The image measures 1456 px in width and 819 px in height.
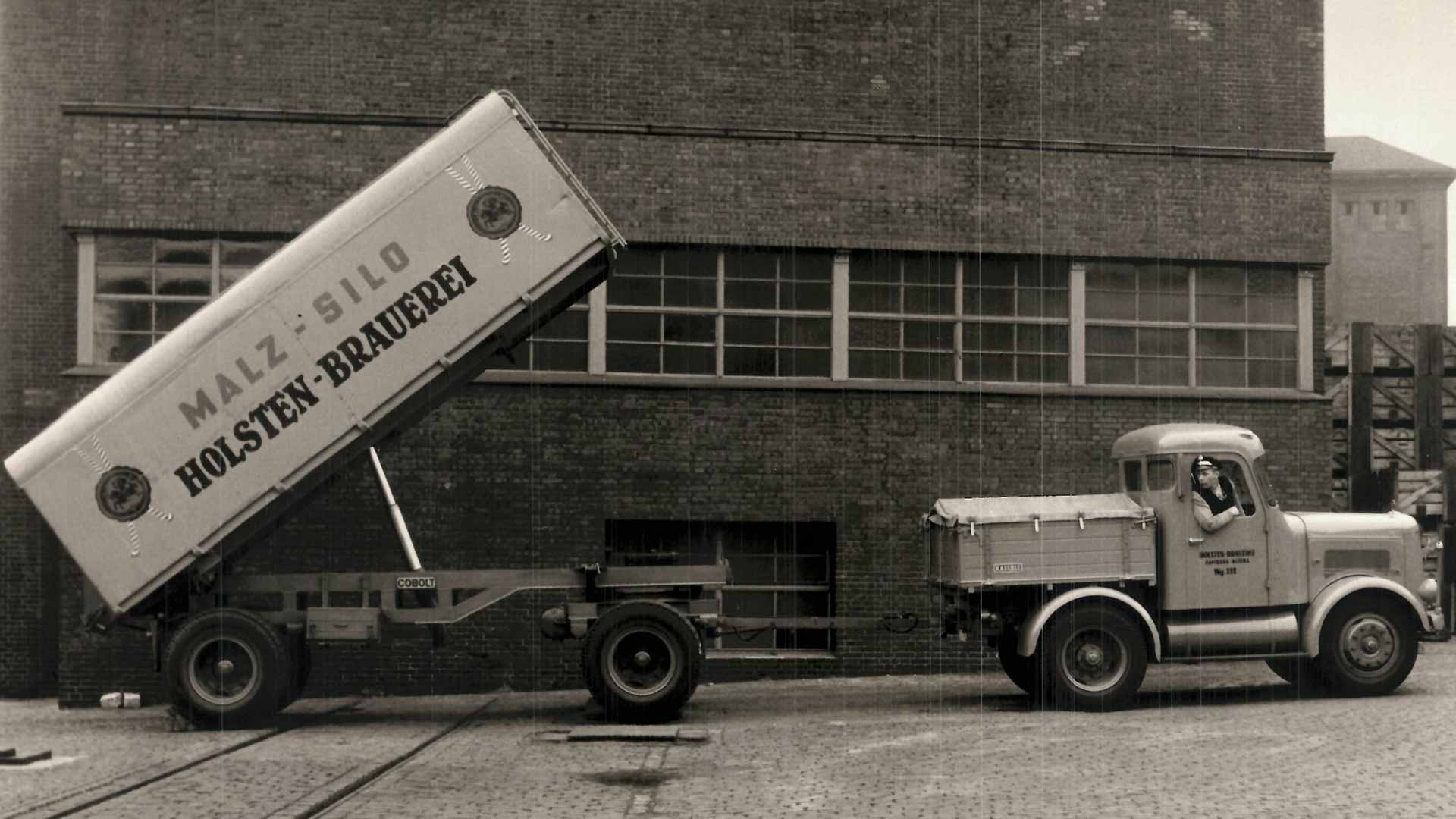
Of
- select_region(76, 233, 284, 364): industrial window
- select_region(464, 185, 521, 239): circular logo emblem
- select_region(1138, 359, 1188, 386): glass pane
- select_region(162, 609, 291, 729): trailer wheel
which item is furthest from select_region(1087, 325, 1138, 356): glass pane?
select_region(162, 609, 291, 729): trailer wheel

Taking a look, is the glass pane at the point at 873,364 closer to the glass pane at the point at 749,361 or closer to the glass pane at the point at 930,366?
the glass pane at the point at 930,366

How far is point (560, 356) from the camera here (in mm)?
17359

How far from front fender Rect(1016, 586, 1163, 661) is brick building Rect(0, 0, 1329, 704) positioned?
384 centimetres

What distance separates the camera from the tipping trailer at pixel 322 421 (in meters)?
13.3

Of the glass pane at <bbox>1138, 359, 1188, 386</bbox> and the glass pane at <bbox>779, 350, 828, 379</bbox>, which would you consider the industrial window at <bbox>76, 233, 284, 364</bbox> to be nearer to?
A: the glass pane at <bbox>779, 350, 828, 379</bbox>

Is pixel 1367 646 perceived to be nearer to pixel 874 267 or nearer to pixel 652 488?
pixel 874 267

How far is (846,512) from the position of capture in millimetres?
17531

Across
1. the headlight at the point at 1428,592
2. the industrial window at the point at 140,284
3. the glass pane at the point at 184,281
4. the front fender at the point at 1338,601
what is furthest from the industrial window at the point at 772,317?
the headlight at the point at 1428,592

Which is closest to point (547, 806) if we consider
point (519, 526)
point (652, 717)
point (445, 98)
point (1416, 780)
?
point (652, 717)

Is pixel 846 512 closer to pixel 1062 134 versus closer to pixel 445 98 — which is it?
pixel 1062 134

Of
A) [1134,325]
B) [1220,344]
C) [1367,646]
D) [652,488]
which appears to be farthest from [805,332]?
[1367,646]

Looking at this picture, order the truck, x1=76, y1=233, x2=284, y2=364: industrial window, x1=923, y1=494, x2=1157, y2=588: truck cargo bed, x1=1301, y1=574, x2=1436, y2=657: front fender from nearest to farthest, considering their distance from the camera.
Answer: the truck, x1=923, y1=494, x2=1157, y2=588: truck cargo bed, x1=1301, y1=574, x2=1436, y2=657: front fender, x1=76, y1=233, x2=284, y2=364: industrial window

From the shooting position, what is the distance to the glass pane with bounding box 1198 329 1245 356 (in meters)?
18.4

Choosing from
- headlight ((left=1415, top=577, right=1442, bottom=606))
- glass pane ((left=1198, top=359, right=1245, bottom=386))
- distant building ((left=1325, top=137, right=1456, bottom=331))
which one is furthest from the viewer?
distant building ((left=1325, top=137, right=1456, bottom=331))
